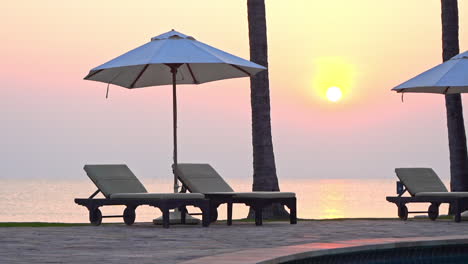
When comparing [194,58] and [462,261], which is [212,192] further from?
[462,261]

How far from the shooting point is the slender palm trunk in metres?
22.5

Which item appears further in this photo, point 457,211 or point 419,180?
point 419,180

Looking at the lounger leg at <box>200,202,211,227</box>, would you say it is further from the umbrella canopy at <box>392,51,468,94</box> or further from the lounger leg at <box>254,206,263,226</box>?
the umbrella canopy at <box>392,51,468,94</box>

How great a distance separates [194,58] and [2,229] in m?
3.99

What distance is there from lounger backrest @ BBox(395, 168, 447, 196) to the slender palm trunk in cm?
307

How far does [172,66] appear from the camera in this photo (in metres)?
17.2

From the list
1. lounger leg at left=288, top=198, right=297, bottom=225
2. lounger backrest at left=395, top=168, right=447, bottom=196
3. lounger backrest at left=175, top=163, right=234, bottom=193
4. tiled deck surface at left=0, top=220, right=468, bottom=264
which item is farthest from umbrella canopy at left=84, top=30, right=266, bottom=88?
lounger backrest at left=395, top=168, right=447, bottom=196

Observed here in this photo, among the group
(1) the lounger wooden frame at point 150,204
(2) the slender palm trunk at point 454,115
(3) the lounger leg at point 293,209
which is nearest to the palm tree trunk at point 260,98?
(3) the lounger leg at point 293,209

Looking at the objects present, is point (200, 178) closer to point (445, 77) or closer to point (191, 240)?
point (191, 240)

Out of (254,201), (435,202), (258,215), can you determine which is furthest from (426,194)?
(254,201)

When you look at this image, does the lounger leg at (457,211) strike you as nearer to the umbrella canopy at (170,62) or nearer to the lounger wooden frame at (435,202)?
the lounger wooden frame at (435,202)

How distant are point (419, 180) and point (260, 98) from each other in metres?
3.43

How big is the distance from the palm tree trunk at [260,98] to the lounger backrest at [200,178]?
121 inches

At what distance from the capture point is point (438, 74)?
18.6m
